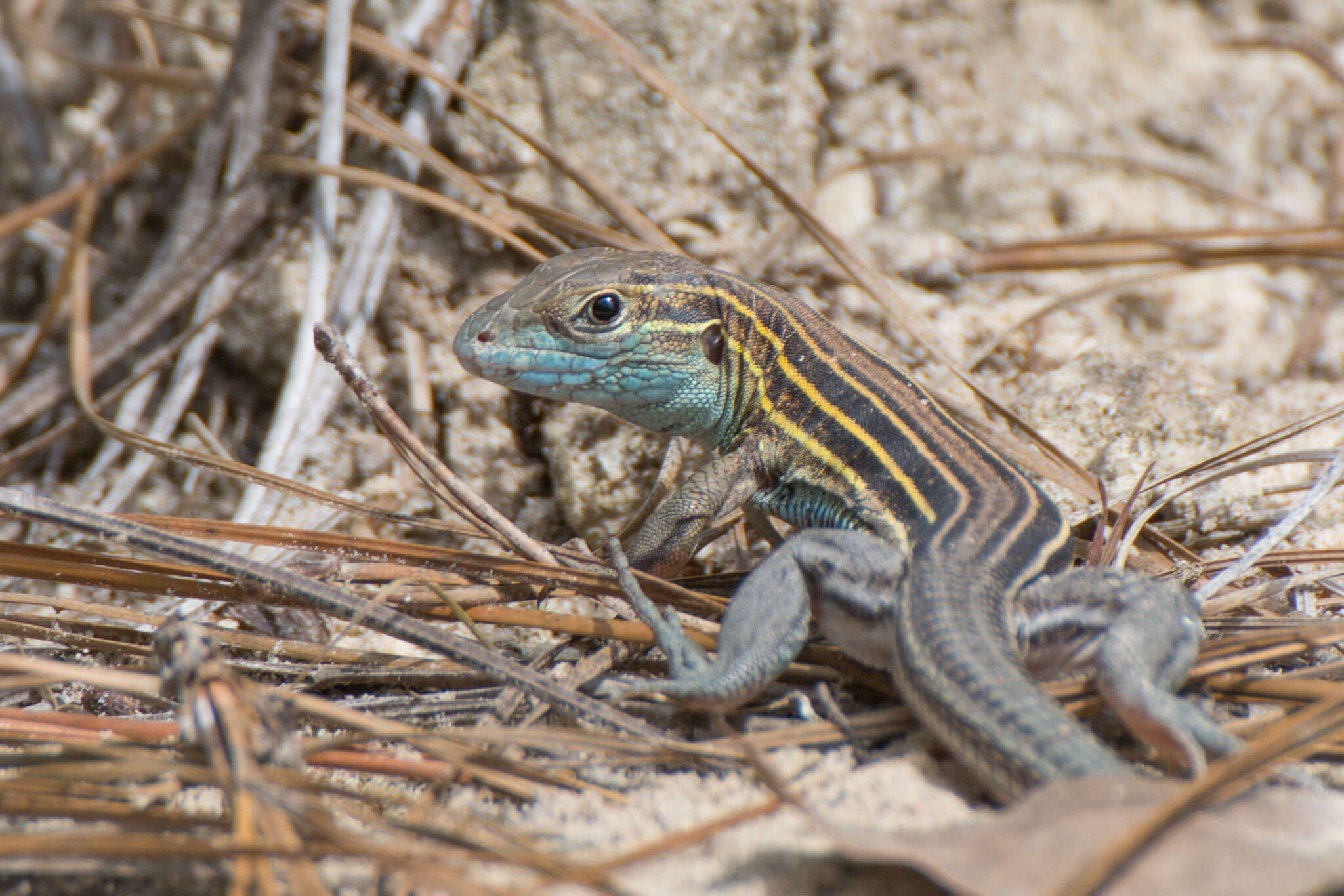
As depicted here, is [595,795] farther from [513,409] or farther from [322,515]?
[513,409]

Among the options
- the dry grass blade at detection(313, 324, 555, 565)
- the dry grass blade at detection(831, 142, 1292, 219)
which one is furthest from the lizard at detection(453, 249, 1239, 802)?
the dry grass blade at detection(831, 142, 1292, 219)

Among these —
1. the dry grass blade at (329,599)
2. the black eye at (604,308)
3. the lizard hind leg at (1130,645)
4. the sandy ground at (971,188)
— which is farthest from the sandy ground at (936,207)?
the dry grass blade at (329,599)

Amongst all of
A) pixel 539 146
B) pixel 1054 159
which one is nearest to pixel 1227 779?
pixel 539 146

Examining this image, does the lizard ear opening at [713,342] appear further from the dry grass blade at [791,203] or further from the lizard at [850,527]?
the dry grass blade at [791,203]

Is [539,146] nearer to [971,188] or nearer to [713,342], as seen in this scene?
[713,342]

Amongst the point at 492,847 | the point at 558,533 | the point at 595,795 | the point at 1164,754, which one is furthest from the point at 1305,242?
the point at 492,847

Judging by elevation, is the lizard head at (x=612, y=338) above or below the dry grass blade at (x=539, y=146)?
below

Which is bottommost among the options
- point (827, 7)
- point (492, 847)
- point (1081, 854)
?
point (1081, 854)

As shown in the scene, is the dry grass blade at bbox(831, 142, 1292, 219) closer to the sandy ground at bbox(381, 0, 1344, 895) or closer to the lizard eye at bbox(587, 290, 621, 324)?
the sandy ground at bbox(381, 0, 1344, 895)
